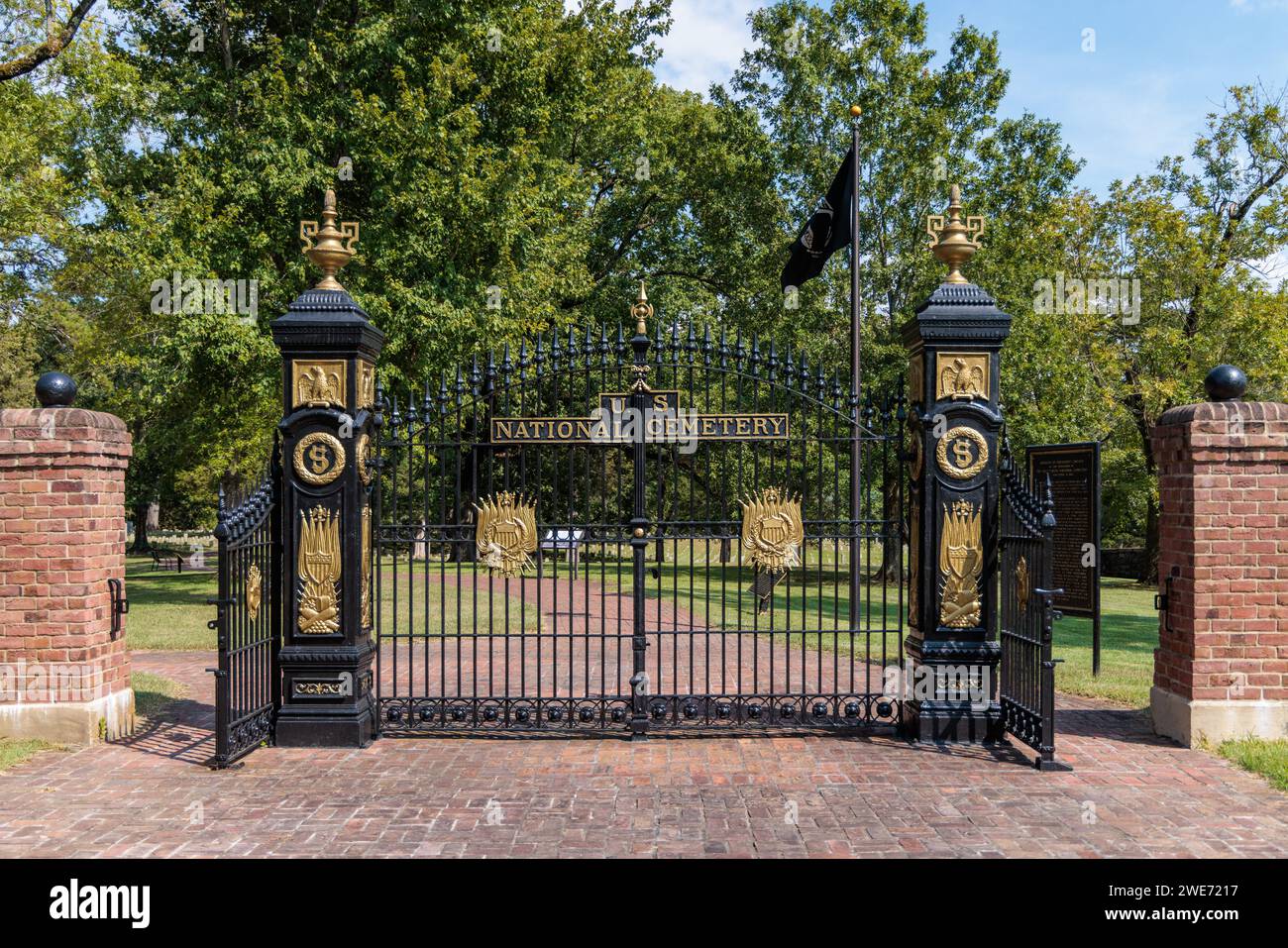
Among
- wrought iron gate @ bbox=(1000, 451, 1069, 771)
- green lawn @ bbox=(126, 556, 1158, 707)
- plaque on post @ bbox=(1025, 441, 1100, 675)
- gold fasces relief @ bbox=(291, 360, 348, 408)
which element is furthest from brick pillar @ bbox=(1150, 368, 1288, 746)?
gold fasces relief @ bbox=(291, 360, 348, 408)

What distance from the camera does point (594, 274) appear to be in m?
25.4

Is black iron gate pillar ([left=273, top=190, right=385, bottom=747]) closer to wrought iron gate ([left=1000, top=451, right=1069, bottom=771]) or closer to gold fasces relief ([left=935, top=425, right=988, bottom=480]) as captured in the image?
gold fasces relief ([left=935, top=425, right=988, bottom=480])

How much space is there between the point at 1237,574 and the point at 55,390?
916 cm

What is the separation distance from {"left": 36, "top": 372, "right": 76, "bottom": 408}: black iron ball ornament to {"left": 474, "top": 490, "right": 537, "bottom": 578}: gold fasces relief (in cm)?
326

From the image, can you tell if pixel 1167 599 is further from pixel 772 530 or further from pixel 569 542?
pixel 569 542

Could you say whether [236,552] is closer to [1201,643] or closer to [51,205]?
[1201,643]

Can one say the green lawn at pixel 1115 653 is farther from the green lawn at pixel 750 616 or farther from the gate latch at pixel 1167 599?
the gate latch at pixel 1167 599

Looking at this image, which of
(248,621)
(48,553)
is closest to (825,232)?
(248,621)

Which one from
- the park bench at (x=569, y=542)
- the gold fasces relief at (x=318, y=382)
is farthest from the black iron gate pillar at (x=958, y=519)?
the gold fasces relief at (x=318, y=382)

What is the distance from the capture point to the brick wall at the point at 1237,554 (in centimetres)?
649

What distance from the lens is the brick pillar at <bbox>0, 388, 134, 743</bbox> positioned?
21.4ft

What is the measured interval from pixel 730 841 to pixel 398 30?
16.2 metres

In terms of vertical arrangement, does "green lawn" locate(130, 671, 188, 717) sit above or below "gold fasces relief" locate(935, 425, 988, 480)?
below

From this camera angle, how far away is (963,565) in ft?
22.2
